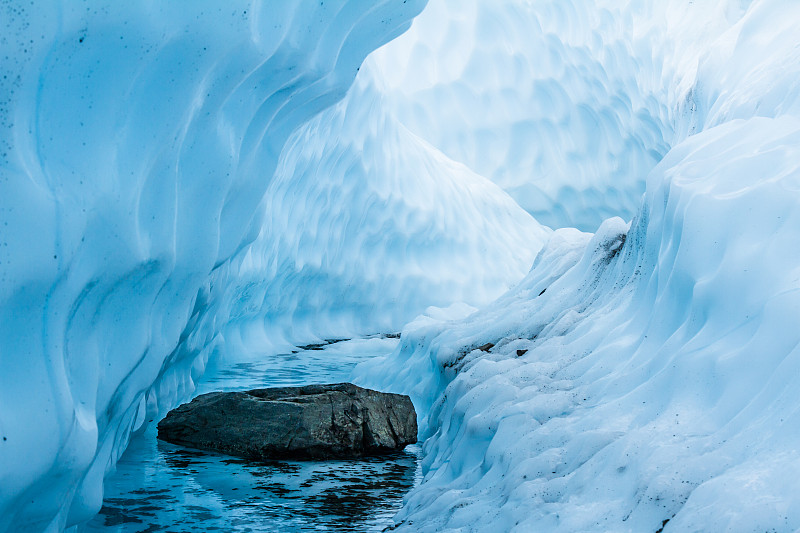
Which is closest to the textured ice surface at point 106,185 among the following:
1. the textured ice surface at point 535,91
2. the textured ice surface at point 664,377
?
the textured ice surface at point 664,377

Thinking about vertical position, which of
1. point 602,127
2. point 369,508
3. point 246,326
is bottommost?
point 369,508

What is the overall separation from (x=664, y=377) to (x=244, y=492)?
88.8 inches

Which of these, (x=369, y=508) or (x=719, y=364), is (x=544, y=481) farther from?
(x=369, y=508)

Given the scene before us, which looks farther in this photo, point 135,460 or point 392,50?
point 392,50

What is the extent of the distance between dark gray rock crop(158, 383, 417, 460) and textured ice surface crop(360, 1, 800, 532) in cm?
34

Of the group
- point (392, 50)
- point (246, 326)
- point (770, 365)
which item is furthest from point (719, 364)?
point (392, 50)

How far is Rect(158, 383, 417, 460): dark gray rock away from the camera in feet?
17.7

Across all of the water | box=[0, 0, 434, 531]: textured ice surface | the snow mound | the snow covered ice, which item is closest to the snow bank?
the snow covered ice

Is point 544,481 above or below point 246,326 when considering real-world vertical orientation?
below

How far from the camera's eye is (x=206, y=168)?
3.09 m

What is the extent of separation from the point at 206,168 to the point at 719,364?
6.49 ft

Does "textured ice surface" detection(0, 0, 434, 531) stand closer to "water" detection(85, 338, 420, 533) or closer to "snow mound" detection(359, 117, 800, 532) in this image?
"water" detection(85, 338, 420, 533)

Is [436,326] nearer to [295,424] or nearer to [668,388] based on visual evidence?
[295,424]

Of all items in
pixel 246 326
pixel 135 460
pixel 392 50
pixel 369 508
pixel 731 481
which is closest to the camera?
pixel 731 481
